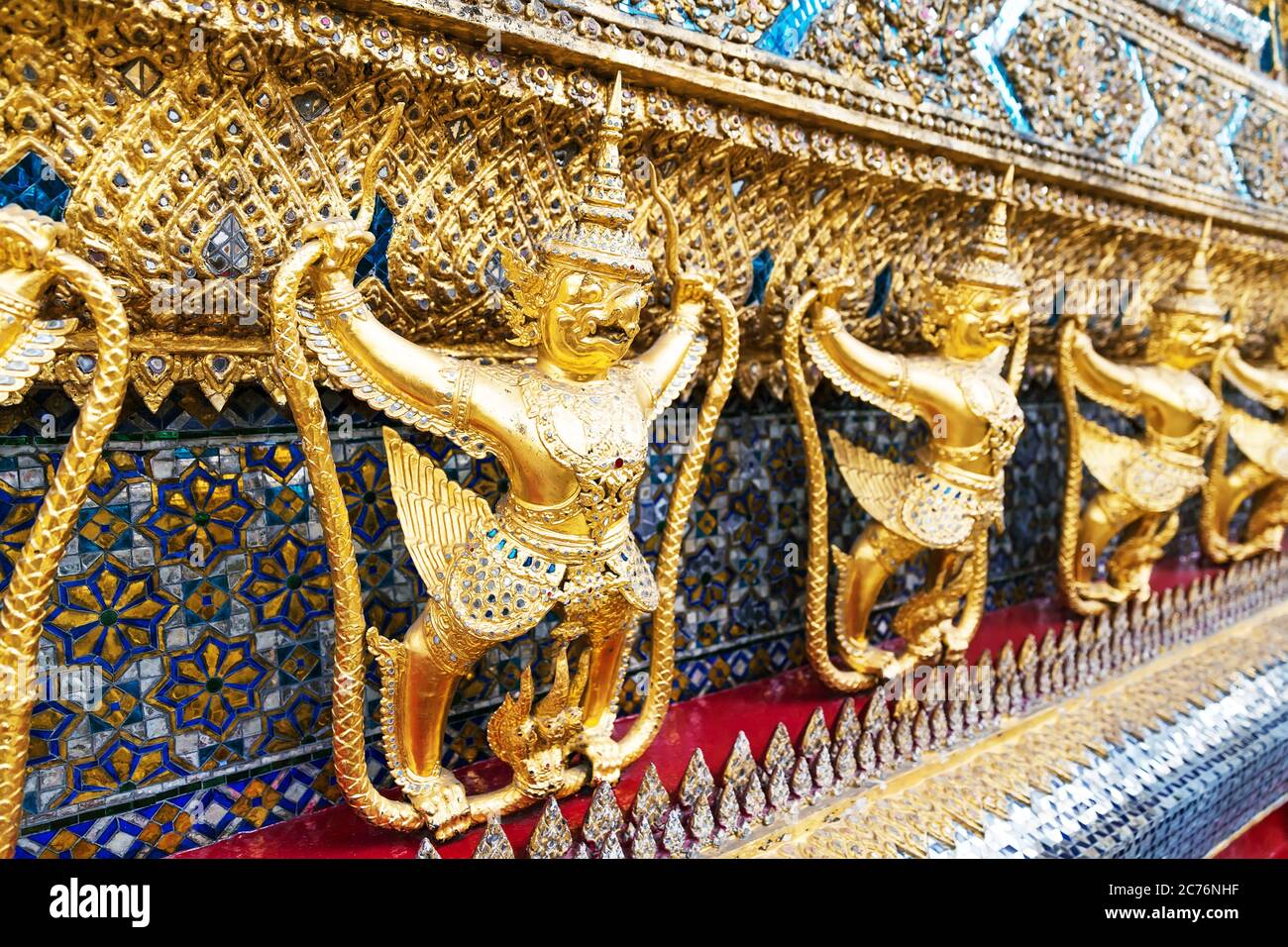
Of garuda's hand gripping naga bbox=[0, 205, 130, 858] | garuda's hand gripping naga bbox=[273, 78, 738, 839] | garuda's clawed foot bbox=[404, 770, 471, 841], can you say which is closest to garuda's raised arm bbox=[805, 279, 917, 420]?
garuda's hand gripping naga bbox=[273, 78, 738, 839]

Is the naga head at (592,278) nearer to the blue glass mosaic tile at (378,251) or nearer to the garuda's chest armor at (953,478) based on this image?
the blue glass mosaic tile at (378,251)

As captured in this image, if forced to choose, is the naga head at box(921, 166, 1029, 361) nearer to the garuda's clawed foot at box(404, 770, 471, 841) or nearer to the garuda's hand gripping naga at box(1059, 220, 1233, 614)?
the garuda's hand gripping naga at box(1059, 220, 1233, 614)

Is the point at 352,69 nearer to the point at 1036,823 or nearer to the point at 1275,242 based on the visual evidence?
the point at 1036,823

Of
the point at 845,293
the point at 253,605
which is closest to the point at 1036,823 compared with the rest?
the point at 845,293

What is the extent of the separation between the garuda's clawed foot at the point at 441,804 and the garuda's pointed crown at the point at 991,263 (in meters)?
1.41

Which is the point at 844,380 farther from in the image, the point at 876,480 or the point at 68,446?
the point at 68,446

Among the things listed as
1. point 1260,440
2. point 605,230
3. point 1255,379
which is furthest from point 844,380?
point 1260,440

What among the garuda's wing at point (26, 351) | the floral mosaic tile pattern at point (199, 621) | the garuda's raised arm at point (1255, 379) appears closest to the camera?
the garuda's wing at point (26, 351)

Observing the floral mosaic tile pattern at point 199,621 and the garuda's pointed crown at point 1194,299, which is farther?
the garuda's pointed crown at point 1194,299

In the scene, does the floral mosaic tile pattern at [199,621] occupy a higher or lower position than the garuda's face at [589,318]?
lower

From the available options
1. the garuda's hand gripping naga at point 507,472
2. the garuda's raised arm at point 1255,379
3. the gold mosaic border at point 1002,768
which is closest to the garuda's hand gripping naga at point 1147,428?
the gold mosaic border at point 1002,768

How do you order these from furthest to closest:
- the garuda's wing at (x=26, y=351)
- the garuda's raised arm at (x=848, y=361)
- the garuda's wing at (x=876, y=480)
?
1. the garuda's wing at (x=876, y=480)
2. the garuda's raised arm at (x=848, y=361)
3. the garuda's wing at (x=26, y=351)

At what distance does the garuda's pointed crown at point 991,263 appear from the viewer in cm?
191

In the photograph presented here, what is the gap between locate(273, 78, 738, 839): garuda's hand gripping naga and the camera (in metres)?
1.25
